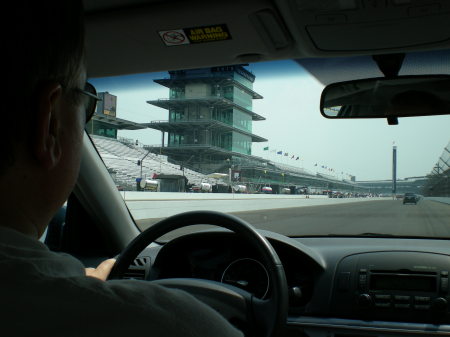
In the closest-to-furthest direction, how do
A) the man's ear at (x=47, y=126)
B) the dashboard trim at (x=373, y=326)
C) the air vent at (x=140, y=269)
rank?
the man's ear at (x=47, y=126)
the dashboard trim at (x=373, y=326)
the air vent at (x=140, y=269)

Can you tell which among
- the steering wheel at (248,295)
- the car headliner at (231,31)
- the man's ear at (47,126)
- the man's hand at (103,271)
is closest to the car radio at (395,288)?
the steering wheel at (248,295)

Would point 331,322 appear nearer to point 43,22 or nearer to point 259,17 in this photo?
point 259,17

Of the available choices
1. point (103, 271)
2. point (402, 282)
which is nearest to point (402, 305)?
point (402, 282)

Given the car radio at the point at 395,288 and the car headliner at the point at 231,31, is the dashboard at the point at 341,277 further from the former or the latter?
the car headliner at the point at 231,31

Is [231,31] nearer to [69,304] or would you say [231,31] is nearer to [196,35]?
[196,35]

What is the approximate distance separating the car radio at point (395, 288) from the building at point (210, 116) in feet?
6.74

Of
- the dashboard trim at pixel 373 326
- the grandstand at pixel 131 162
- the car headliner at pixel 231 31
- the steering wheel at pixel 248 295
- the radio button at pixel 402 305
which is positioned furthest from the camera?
the grandstand at pixel 131 162

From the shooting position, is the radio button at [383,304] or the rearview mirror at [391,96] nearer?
the rearview mirror at [391,96]

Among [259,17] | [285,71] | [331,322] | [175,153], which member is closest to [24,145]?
[259,17]

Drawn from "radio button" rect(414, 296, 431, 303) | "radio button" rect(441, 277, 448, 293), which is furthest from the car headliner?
"radio button" rect(414, 296, 431, 303)

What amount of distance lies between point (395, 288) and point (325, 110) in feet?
4.80

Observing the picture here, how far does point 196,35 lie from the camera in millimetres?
3225

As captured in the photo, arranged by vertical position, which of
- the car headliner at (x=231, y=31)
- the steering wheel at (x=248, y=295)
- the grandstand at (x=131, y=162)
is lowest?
the steering wheel at (x=248, y=295)

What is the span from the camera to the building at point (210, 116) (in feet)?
15.4
